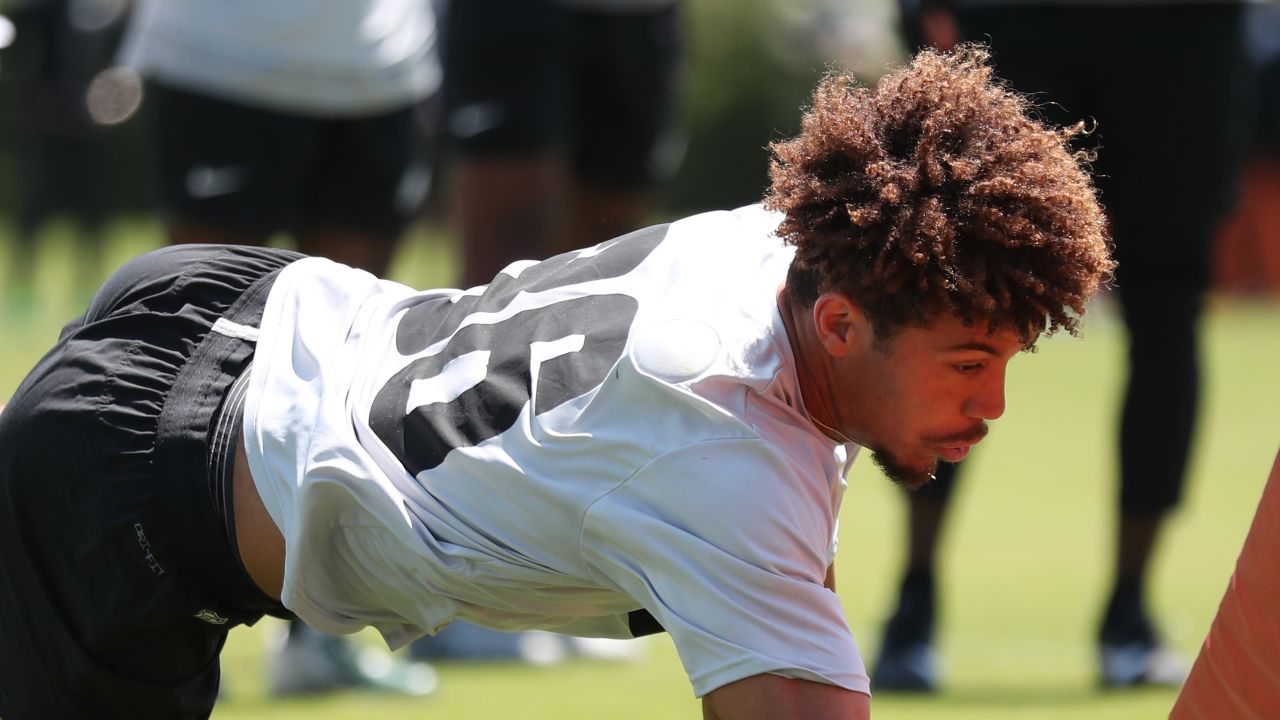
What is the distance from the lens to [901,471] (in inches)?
88.7

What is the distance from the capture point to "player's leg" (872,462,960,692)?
387cm

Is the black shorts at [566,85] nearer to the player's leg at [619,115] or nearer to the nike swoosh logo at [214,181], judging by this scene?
the player's leg at [619,115]

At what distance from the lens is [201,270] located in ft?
8.35

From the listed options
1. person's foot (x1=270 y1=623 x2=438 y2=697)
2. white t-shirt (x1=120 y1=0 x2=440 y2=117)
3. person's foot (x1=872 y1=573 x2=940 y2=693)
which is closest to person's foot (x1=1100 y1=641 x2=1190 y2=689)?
person's foot (x1=872 y1=573 x2=940 y2=693)

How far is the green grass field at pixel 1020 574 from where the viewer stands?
12.3 feet

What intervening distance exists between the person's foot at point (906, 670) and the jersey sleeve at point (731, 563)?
1.82 metres

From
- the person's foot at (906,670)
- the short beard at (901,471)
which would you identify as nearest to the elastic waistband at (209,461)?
the short beard at (901,471)

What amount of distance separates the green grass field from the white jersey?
4.48ft

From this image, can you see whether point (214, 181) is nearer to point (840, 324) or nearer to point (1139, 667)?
point (840, 324)

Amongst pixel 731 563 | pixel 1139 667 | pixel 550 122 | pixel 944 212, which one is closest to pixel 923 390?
pixel 944 212

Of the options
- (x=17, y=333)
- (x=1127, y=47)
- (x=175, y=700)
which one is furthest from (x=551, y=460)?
(x=17, y=333)

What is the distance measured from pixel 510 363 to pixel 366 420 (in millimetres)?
213

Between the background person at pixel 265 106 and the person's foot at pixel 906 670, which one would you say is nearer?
the person's foot at pixel 906 670

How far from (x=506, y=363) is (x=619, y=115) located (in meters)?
2.47
